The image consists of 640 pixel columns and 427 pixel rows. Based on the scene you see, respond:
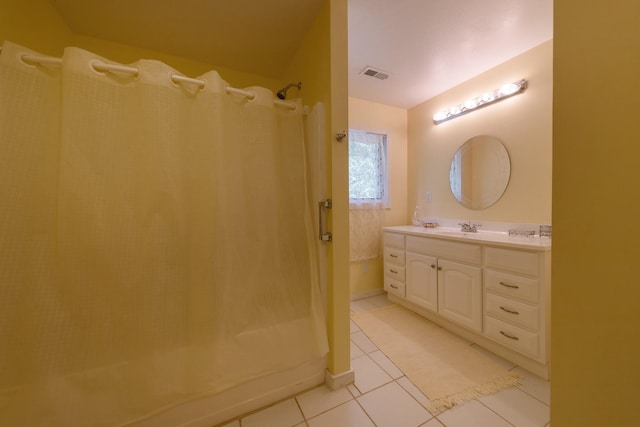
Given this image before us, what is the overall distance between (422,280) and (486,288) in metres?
0.52

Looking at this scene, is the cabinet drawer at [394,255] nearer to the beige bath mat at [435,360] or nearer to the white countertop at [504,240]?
the white countertop at [504,240]

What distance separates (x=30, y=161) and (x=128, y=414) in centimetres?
112

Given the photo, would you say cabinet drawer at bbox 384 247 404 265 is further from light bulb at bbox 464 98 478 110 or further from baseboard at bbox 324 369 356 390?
light bulb at bbox 464 98 478 110

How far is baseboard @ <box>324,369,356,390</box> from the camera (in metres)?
1.24

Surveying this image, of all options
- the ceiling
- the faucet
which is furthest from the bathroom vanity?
the ceiling

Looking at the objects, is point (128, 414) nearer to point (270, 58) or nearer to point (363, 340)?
point (363, 340)

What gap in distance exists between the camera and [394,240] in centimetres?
227

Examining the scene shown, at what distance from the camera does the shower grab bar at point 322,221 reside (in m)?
1.22

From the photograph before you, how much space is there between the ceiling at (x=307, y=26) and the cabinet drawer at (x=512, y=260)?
1.52m

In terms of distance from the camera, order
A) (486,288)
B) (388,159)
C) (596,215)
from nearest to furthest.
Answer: (596,215) → (486,288) → (388,159)

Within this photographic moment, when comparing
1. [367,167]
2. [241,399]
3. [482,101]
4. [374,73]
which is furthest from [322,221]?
[482,101]

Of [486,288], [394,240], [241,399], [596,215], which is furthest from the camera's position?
[394,240]

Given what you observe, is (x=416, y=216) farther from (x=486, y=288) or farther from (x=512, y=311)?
(x=512, y=311)

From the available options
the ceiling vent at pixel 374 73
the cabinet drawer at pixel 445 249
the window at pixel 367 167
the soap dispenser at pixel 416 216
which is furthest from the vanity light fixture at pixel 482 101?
the cabinet drawer at pixel 445 249
